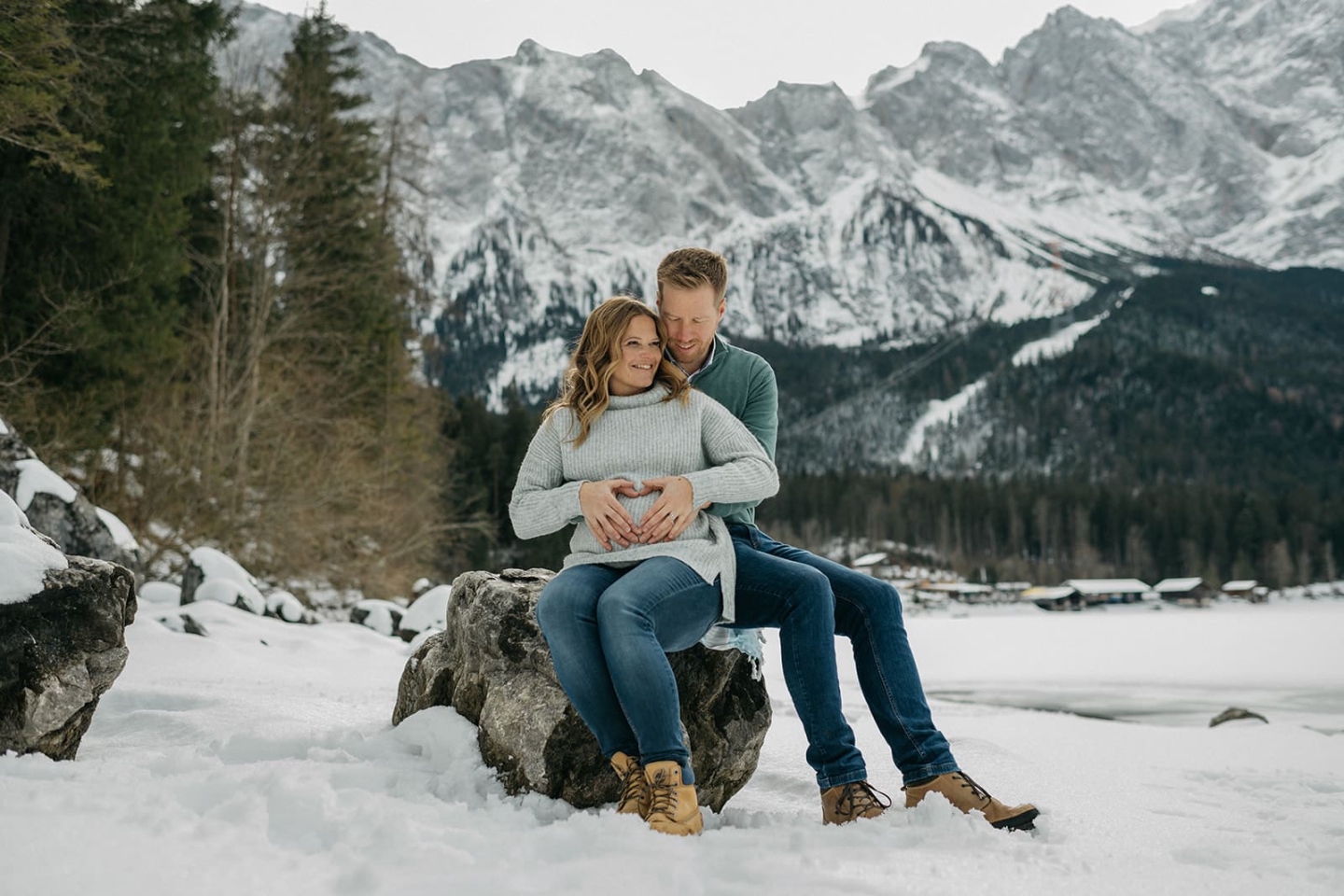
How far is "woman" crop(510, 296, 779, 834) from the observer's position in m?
2.60

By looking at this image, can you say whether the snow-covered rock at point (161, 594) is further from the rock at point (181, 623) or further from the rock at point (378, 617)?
the rock at point (378, 617)

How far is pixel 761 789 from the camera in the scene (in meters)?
3.44

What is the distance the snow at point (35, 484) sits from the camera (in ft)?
19.4

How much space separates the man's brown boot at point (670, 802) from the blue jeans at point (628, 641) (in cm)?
3

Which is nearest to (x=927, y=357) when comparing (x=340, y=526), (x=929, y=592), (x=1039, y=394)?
(x=1039, y=394)

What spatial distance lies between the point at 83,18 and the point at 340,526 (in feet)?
24.1

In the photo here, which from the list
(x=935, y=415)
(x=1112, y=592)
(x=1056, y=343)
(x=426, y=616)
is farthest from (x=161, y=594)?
(x=1056, y=343)

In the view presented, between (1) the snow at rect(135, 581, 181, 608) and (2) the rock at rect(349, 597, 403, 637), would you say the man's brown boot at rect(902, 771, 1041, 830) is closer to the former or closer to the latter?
(1) the snow at rect(135, 581, 181, 608)

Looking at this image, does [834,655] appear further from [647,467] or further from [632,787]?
[647,467]

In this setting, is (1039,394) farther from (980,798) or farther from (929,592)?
(980,798)

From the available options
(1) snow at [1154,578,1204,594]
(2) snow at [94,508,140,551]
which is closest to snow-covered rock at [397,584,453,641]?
(2) snow at [94,508,140,551]

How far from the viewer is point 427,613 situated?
34.0 feet

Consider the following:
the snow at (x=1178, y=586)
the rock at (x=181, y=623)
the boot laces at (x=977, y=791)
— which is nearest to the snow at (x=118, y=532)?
the rock at (x=181, y=623)

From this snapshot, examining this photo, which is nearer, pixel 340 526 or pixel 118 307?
pixel 118 307
